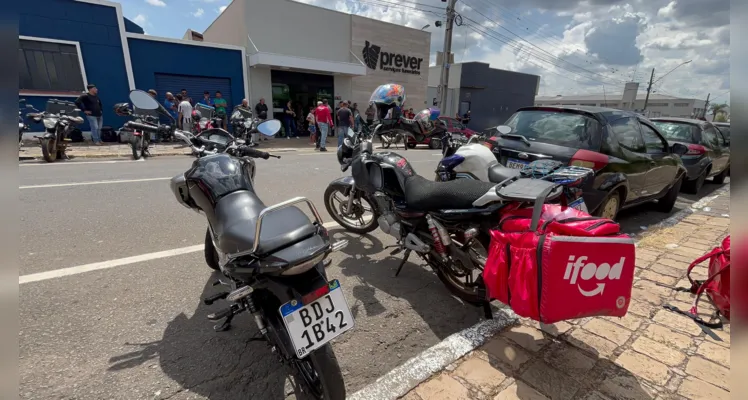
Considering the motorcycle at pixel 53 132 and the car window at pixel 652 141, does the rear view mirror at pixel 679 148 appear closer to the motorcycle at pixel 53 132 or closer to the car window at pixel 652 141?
the car window at pixel 652 141

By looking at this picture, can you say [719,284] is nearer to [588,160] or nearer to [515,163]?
[588,160]

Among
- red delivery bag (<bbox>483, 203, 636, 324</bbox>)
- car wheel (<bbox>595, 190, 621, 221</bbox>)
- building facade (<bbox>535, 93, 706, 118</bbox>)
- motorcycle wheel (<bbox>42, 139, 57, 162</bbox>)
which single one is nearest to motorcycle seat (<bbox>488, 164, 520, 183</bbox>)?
red delivery bag (<bbox>483, 203, 636, 324</bbox>)

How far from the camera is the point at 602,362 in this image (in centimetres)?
227

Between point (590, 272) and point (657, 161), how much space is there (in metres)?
4.43

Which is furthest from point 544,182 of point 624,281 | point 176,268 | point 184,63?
point 184,63

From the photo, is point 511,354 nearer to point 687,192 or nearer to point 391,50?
point 687,192

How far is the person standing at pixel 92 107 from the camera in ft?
36.5

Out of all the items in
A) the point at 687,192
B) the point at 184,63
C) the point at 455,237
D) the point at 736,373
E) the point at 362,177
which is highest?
the point at 184,63

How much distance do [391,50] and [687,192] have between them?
1662cm

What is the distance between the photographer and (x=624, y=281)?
1.93 meters

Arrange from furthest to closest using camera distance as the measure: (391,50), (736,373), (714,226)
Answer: (391,50) → (714,226) → (736,373)

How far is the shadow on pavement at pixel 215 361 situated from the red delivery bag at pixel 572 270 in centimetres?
146

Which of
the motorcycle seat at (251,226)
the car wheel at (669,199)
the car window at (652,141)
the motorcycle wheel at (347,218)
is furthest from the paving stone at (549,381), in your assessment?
the car wheel at (669,199)

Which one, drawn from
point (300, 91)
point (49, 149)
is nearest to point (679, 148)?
point (49, 149)
